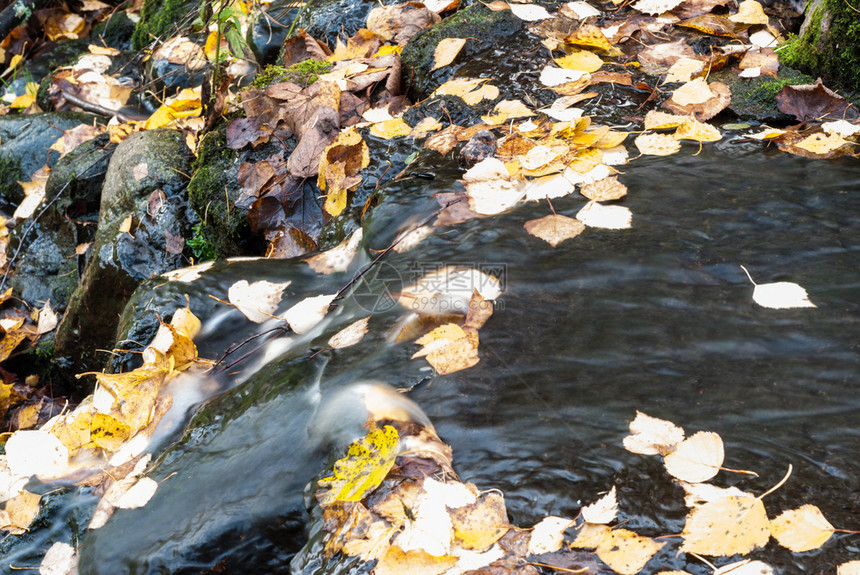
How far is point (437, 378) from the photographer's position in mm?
1618

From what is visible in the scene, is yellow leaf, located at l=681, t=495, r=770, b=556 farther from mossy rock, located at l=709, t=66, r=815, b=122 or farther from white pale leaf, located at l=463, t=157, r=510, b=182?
mossy rock, located at l=709, t=66, r=815, b=122

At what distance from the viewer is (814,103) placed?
2.37 m

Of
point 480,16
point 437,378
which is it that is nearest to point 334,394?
point 437,378

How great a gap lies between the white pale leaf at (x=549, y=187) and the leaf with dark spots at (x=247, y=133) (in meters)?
1.52

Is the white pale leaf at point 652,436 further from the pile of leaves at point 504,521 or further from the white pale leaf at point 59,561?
the white pale leaf at point 59,561

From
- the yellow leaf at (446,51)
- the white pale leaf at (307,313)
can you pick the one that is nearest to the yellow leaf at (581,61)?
the yellow leaf at (446,51)

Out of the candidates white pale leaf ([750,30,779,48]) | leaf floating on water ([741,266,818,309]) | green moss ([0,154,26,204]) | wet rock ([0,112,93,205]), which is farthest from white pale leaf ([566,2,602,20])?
green moss ([0,154,26,204])

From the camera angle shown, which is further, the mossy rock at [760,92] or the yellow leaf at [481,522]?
the mossy rock at [760,92]

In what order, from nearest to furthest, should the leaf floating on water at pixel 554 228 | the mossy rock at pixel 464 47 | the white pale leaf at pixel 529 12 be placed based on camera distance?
the leaf floating on water at pixel 554 228
the mossy rock at pixel 464 47
the white pale leaf at pixel 529 12

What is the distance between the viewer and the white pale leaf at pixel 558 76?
2775 millimetres

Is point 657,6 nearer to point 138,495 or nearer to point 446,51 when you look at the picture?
point 446,51

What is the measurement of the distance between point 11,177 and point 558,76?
4.42 metres

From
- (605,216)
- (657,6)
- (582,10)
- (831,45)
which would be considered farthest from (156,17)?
(831,45)

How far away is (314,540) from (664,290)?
1137 mm
